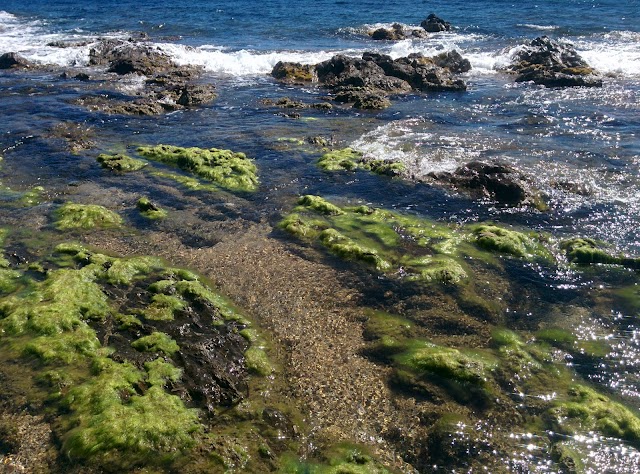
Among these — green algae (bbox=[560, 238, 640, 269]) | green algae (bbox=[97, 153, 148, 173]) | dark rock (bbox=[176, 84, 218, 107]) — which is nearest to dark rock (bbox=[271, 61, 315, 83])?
dark rock (bbox=[176, 84, 218, 107])

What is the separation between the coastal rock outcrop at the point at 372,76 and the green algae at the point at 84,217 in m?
17.1

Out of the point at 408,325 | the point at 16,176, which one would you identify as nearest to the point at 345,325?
the point at 408,325

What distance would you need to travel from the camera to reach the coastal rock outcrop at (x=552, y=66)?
31.8m

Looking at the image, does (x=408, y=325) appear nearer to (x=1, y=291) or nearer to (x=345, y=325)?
(x=345, y=325)

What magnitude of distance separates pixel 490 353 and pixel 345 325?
3330 millimetres

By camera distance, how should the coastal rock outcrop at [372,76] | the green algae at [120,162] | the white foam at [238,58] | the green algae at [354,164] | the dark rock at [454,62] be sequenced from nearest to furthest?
the green algae at [120,162]
the green algae at [354,164]
the coastal rock outcrop at [372,76]
the dark rock at [454,62]
the white foam at [238,58]

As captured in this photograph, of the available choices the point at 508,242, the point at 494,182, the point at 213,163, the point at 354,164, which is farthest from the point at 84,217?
the point at 494,182

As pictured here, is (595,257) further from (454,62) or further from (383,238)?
(454,62)

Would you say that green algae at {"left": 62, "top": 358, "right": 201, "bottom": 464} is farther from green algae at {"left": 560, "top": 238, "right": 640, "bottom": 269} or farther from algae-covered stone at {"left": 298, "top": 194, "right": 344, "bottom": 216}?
green algae at {"left": 560, "top": 238, "right": 640, "bottom": 269}

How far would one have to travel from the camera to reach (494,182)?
1777 cm

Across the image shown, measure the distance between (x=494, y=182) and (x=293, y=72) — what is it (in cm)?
2117

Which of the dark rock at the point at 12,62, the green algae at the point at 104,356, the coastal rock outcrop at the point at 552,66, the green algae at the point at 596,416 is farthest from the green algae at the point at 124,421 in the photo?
the dark rock at the point at 12,62

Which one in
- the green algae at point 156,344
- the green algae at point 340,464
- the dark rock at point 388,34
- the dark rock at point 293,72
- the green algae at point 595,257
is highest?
the dark rock at point 388,34

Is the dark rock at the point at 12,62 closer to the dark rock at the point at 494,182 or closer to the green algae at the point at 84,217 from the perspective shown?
the green algae at the point at 84,217
